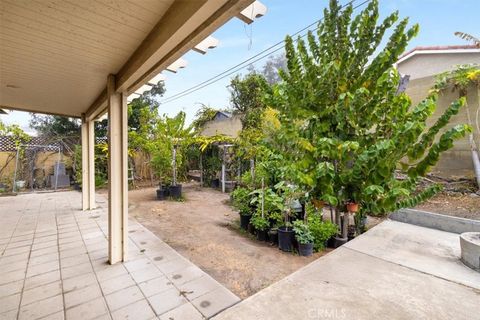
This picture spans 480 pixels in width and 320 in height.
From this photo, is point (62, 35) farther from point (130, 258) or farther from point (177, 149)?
point (177, 149)

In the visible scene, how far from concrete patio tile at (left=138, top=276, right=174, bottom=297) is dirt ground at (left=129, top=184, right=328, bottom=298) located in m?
0.52

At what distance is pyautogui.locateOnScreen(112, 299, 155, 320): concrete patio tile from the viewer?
1998mm

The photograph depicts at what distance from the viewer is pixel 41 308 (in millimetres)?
2125

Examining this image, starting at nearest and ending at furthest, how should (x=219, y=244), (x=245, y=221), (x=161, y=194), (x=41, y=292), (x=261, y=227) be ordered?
(x=41, y=292) < (x=219, y=244) < (x=261, y=227) < (x=245, y=221) < (x=161, y=194)

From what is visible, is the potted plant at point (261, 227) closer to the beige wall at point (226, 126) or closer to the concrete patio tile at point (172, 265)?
the concrete patio tile at point (172, 265)

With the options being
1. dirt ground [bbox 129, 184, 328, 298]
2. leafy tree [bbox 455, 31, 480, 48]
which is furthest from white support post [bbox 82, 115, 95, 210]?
leafy tree [bbox 455, 31, 480, 48]

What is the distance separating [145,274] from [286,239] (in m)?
2.00

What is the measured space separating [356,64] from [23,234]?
620 cm

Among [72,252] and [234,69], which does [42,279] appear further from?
[234,69]

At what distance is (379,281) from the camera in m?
2.39

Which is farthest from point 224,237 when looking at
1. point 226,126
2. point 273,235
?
point 226,126

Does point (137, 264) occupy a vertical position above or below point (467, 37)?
below

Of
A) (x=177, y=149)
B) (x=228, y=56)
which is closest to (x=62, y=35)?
(x=177, y=149)

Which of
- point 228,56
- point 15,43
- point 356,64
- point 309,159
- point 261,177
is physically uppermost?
point 228,56
